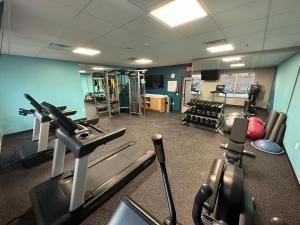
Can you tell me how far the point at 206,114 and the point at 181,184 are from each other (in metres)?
3.07

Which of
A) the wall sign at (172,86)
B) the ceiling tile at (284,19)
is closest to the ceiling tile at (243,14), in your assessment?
the ceiling tile at (284,19)

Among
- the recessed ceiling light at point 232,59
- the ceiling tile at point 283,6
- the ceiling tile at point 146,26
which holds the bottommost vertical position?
the recessed ceiling light at point 232,59

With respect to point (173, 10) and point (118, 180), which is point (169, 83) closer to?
point (173, 10)

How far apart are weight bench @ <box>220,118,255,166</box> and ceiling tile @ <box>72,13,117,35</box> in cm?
287

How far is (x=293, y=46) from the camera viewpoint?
3105 millimetres

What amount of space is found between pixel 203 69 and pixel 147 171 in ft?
14.1

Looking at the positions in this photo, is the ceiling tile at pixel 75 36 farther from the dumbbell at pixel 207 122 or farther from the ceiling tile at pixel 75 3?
the dumbbell at pixel 207 122

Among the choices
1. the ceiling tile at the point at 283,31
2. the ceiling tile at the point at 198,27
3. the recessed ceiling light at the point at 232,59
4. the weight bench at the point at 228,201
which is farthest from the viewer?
the recessed ceiling light at the point at 232,59

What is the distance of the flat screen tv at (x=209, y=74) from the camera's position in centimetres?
471

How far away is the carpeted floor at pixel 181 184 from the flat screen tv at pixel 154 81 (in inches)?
200

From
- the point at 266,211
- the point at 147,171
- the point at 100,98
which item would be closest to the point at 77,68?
the point at 100,98

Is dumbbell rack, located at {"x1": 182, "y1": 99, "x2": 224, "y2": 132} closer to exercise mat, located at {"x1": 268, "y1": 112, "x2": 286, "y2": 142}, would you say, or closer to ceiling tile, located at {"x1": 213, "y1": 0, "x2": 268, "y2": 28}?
exercise mat, located at {"x1": 268, "y1": 112, "x2": 286, "y2": 142}

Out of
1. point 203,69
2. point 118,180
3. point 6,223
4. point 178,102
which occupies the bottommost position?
point 6,223

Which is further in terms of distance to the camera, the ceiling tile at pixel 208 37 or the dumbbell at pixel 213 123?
the dumbbell at pixel 213 123
